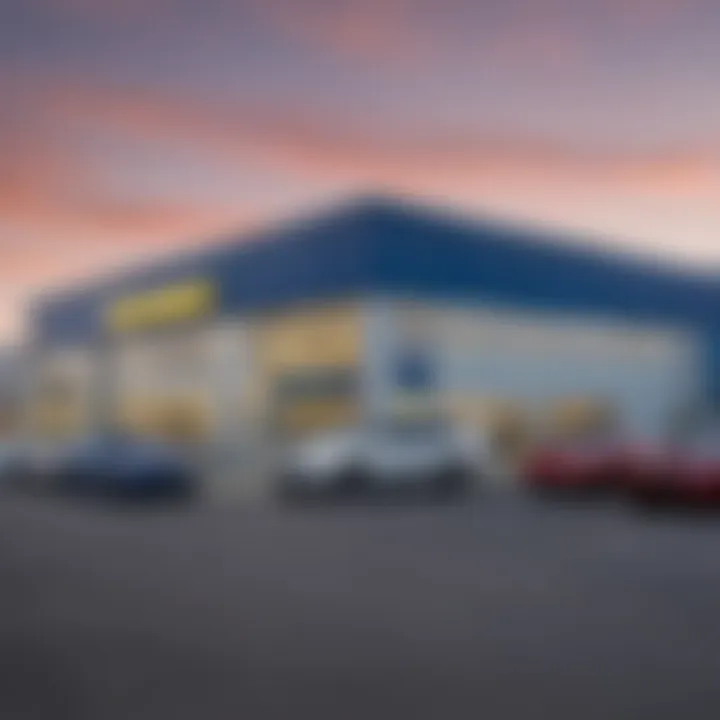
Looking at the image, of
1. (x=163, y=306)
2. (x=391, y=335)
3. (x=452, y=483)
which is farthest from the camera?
(x=163, y=306)

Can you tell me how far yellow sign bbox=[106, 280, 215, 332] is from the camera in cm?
3312

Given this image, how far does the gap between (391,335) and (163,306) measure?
34.2ft

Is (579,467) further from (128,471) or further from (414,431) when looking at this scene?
(128,471)

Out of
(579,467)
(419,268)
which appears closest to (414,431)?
(579,467)

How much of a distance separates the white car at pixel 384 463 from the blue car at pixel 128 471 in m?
2.30

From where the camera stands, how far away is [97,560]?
11945 millimetres

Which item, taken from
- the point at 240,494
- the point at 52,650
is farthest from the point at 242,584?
the point at 240,494

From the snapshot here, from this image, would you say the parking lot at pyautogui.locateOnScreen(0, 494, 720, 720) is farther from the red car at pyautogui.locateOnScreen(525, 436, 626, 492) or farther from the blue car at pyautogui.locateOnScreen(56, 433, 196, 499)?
the blue car at pyautogui.locateOnScreen(56, 433, 196, 499)

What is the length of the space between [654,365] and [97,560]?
89.4 ft

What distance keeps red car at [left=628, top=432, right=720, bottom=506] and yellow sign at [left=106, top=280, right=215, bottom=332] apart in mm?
18780

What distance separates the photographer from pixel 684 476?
16641mm

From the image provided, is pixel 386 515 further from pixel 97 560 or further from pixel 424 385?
pixel 424 385

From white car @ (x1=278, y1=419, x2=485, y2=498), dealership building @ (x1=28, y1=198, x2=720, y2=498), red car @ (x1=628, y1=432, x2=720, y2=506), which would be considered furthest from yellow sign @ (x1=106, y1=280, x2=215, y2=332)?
red car @ (x1=628, y1=432, x2=720, y2=506)

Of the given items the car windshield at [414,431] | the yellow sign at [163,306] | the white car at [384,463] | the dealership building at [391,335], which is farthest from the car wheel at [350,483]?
the yellow sign at [163,306]
